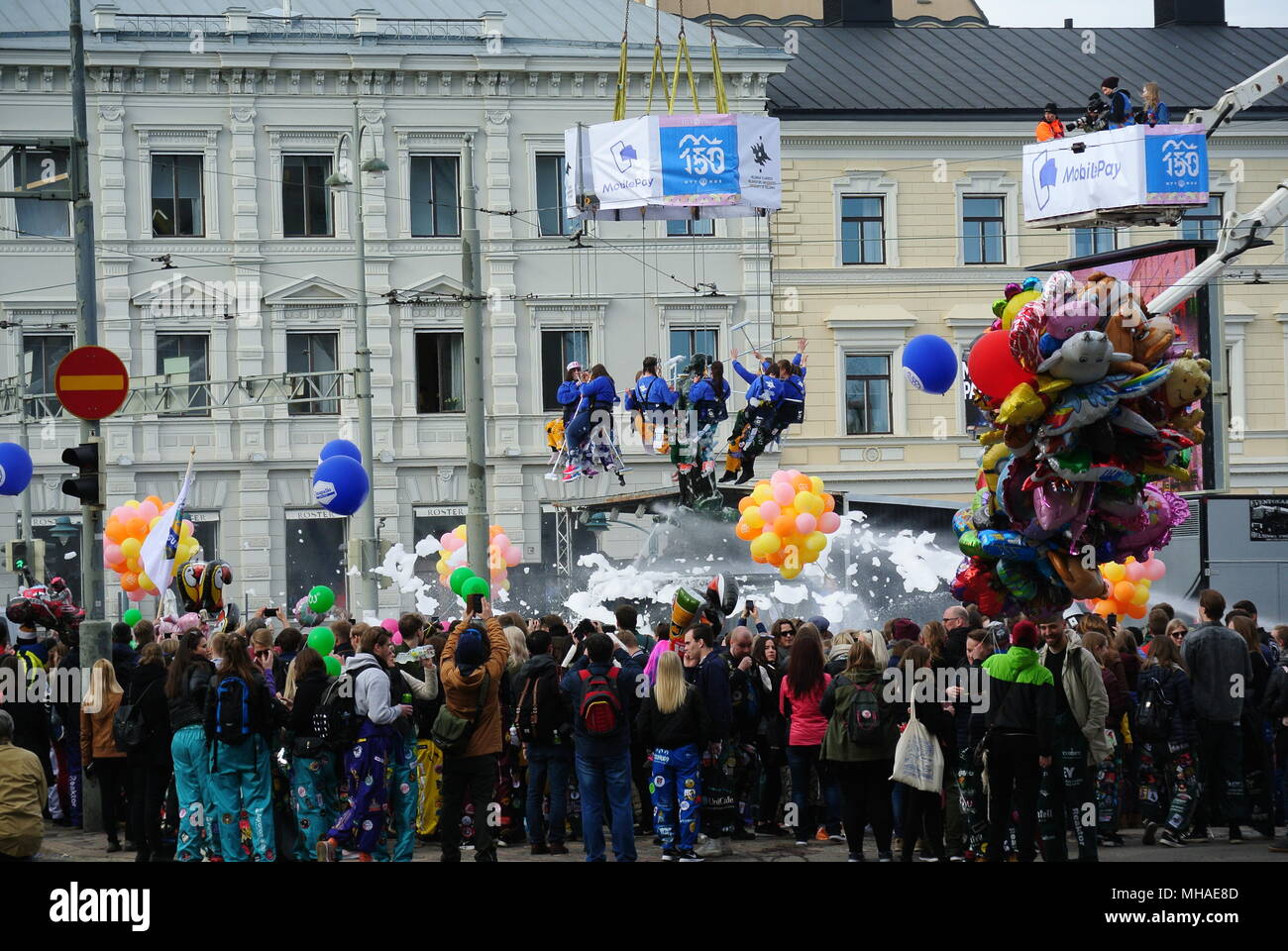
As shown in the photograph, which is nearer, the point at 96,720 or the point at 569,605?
the point at 96,720

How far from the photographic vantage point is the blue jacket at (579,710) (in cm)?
1361

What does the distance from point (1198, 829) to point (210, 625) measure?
9.26 m

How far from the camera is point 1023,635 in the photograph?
12.6 m

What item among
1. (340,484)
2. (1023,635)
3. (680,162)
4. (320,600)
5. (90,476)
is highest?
(680,162)

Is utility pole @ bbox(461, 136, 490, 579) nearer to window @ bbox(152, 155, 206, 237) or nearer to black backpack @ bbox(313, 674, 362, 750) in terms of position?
black backpack @ bbox(313, 674, 362, 750)

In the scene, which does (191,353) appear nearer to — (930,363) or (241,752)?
(930,363)

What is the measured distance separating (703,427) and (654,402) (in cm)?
111

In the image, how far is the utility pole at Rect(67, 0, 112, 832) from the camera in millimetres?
15570

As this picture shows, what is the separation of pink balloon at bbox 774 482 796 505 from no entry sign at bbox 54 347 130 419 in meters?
9.54

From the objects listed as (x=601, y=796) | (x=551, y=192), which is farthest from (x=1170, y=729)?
(x=551, y=192)

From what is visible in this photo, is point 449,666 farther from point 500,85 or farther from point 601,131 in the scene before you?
point 500,85

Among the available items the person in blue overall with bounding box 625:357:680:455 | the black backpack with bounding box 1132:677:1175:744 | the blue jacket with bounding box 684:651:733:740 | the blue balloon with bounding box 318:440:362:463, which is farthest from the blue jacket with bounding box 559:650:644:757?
the blue balloon with bounding box 318:440:362:463

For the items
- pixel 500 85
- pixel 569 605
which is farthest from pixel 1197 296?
pixel 500 85
